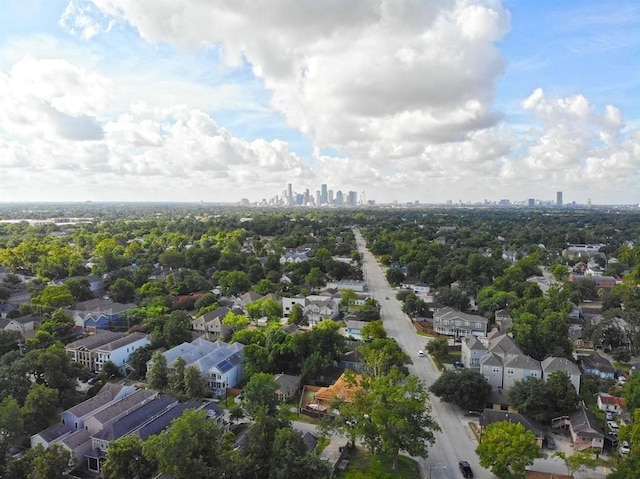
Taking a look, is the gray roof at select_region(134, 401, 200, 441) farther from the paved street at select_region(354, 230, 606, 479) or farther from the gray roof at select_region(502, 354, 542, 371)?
the gray roof at select_region(502, 354, 542, 371)

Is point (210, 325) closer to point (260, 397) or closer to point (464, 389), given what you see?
point (260, 397)

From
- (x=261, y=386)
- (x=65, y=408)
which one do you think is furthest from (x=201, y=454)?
(x=65, y=408)

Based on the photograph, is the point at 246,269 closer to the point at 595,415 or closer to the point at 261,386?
the point at 261,386

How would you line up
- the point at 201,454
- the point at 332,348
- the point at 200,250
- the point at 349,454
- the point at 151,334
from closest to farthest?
the point at 201,454
the point at 349,454
the point at 332,348
the point at 151,334
the point at 200,250

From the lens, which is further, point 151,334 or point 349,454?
point 151,334

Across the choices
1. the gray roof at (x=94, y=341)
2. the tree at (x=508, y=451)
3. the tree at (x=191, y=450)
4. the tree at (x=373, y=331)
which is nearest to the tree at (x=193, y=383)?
the tree at (x=191, y=450)

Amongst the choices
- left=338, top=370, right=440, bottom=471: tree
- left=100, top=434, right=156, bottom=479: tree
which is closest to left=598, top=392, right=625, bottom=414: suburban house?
left=338, top=370, right=440, bottom=471: tree
